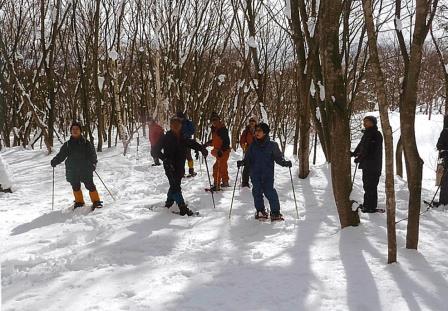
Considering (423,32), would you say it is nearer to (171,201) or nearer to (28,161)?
(171,201)

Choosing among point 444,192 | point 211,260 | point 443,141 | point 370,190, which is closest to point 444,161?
point 443,141

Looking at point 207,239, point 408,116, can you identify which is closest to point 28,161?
point 207,239

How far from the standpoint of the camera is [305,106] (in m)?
8.94

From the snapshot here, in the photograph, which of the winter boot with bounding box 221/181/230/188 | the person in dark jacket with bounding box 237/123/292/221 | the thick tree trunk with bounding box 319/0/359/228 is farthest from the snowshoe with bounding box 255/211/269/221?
the winter boot with bounding box 221/181/230/188

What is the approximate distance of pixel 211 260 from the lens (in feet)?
14.5

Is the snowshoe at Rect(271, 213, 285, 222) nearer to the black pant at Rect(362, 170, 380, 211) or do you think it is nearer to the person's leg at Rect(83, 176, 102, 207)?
the black pant at Rect(362, 170, 380, 211)

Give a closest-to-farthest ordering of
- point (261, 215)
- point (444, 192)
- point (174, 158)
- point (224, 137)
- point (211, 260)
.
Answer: point (211, 260), point (261, 215), point (174, 158), point (444, 192), point (224, 137)

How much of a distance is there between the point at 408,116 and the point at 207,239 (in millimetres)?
2723

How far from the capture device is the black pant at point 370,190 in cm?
650

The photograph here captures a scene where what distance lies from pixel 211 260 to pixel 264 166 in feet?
6.50

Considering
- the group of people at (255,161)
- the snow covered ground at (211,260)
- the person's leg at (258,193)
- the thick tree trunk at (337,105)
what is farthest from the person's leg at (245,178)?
the thick tree trunk at (337,105)

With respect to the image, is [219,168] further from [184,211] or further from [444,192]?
[444,192]

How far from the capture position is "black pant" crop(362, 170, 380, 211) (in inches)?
256

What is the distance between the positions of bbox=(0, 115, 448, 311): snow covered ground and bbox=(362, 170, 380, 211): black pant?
13.7 inches
